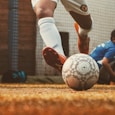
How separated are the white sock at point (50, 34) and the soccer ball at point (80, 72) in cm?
56

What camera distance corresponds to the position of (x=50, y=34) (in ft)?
8.25

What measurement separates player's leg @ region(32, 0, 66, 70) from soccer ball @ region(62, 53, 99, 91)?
19.2 inches

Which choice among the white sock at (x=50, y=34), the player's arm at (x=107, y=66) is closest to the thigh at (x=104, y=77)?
the player's arm at (x=107, y=66)

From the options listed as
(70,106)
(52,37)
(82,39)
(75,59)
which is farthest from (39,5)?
(70,106)

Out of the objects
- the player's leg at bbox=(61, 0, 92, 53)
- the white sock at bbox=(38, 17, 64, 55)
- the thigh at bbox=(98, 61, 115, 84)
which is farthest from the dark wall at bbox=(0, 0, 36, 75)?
the white sock at bbox=(38, 17, 64, 55)

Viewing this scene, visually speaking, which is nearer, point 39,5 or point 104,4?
point 39,5

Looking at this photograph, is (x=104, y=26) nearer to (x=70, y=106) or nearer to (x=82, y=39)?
(x=82, y=39)

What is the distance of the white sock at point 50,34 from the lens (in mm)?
2471

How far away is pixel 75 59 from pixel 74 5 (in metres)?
1.10

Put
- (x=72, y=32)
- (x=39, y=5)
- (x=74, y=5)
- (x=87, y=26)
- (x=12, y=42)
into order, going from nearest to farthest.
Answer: (x=39, y=5) < (x=74, y=5) < (x=87, y=26) < (x=12, y=42) < (x=72, y=32)

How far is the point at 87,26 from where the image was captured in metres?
3.18

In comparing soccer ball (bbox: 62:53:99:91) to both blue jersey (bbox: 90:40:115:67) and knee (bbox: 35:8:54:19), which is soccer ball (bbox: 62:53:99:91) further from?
blue jersey (bbox: 90:40:115:67)

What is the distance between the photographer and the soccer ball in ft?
6.01

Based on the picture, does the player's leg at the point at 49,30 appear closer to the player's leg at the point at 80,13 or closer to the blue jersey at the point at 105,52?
the player's leg at the point at 80,13
